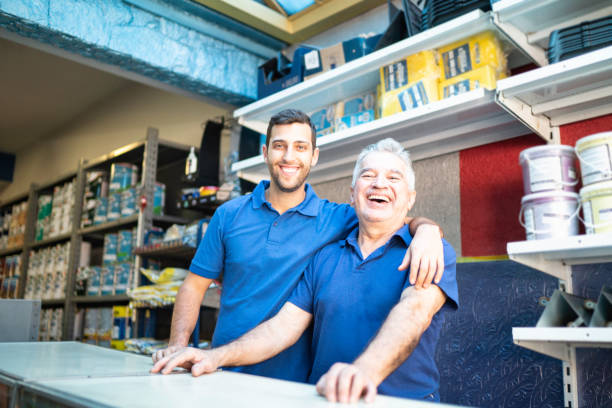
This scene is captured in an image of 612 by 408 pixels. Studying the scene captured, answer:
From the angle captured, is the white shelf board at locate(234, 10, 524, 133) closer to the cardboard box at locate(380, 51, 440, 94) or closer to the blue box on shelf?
the cardboard box at locate(380, 51, 440, 94)

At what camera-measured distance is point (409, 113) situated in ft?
7.36

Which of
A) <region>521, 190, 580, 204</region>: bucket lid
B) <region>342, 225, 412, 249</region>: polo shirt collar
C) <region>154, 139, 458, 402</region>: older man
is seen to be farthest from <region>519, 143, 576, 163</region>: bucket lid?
<region>342, 225, 412, 249</region>: polo shirt collar

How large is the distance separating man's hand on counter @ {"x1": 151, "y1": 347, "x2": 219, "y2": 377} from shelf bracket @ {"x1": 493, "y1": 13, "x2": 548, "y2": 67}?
1651mm

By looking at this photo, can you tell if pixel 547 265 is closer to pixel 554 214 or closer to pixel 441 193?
pixel 554 214

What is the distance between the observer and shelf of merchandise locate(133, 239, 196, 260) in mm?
3365

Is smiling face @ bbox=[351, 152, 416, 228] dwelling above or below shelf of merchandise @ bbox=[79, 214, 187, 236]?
below

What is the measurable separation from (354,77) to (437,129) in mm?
489

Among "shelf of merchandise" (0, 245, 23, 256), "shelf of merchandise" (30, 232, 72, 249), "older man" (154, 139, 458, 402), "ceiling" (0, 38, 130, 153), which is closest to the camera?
"older man" (154, 139, 458, 402)

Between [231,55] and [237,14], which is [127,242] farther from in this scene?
[237,14]

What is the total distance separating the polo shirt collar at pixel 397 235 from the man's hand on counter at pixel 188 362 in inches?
21.4

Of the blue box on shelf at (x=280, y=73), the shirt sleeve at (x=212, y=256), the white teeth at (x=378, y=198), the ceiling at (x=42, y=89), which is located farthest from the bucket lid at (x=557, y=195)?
the ceiling at (x=42, y=89)

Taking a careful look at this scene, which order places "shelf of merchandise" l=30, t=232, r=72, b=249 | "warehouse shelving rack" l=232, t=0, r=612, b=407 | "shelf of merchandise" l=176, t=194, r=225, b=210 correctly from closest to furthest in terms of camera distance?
"warehouse shelving rack" l=232, t=0, r=612, b=407
"shelf of merchandise" l=176, t=194, r=225, b=210
"shelf of merchandise" l=30, t=232, r=72, b=249

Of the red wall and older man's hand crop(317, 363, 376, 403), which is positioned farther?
the red wall

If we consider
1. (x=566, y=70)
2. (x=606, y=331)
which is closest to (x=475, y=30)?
(x=566, y=70)
